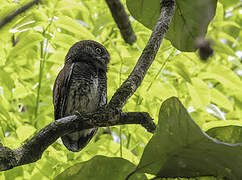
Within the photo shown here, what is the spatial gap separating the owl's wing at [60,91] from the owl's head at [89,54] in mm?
236

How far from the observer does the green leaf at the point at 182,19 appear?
119 cm

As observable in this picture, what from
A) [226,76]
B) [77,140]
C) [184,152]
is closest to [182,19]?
[184,152]

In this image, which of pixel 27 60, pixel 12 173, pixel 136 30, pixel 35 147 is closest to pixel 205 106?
pixel 136 30

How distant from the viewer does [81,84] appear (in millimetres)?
2541

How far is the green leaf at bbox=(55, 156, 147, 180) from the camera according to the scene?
0.98 meters

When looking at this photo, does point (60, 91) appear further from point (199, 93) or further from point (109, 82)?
point (199, 93)

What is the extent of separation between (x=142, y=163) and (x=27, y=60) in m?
2.08

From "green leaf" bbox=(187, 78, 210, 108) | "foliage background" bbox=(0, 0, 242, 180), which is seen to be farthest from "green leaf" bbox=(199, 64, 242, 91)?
"green leaf" bbox=(187, 78, 210, 108)

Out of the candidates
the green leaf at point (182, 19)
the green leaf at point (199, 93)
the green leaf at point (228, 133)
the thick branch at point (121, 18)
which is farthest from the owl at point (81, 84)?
the green leaf at point (228, 133)

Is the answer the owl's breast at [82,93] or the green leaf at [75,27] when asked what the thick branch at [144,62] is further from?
the owl's breast at [82,93]

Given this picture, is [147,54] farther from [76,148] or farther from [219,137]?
[76,148]

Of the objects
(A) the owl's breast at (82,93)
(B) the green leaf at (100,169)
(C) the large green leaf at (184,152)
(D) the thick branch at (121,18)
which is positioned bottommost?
(A) the owl's breast at (82,93)

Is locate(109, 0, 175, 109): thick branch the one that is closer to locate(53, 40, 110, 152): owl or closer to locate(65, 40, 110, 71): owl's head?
locate(53, 40, 110, 152): owl

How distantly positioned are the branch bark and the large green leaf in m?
0.16
